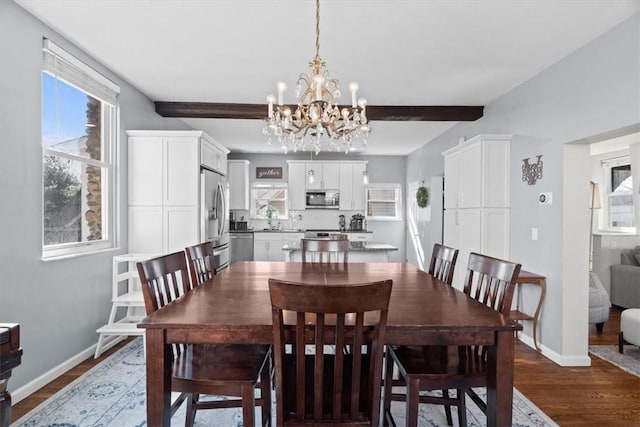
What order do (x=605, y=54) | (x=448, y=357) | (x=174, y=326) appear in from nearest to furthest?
(x=174, y=326)
(x=448, y=357)
(x=605, y=54)

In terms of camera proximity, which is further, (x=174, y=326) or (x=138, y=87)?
(x=138, y=87)

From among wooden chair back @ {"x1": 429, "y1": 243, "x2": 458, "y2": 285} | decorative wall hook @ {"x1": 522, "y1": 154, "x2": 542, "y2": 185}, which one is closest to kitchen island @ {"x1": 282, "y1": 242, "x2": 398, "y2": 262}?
wooden chair back @ {"x1": 429, "y1": 243, "x2": 458, "y2": 285}

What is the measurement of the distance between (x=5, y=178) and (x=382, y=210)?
259 inches

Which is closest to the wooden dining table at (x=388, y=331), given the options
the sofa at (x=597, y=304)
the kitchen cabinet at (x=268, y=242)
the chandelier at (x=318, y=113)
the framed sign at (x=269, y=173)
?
the chandelier at (x=318, y=113)

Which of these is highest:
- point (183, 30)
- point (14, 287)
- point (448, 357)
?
point (183, 30)

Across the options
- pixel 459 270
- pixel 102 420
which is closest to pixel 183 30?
pixel 102 420

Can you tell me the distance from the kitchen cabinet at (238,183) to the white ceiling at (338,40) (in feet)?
10.9

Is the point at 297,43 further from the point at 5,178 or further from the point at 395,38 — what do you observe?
the point at 5,178

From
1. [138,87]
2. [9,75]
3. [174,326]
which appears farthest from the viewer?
[138,87]

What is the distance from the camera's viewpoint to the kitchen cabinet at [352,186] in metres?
7.34

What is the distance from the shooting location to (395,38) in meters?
2.70

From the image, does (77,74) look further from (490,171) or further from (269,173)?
(269,173)

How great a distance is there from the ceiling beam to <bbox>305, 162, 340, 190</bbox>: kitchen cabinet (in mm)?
2928

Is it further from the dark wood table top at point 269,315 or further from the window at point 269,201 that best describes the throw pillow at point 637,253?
the window at point 269,201
